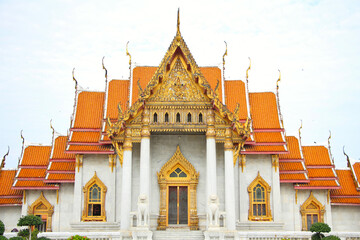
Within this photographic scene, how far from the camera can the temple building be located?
19094 millimetres

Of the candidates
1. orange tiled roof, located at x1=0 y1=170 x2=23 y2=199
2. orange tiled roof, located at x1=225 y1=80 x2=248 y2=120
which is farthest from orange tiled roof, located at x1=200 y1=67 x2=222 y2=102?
orange tiled roof, located at x1=0 y1=170 x2=23 y2=199

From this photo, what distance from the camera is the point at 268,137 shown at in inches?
888

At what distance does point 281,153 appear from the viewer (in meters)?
21.9

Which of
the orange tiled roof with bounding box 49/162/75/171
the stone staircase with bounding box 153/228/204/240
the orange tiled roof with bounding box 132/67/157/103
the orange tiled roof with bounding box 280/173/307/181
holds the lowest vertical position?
the stone staircase with bounding box 153/228/204/240

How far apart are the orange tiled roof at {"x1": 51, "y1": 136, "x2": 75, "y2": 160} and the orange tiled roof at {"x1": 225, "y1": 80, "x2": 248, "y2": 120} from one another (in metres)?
8.59

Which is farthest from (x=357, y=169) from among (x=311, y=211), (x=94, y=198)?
(x=94, y=198)

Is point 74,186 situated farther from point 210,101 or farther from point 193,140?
point 210,101

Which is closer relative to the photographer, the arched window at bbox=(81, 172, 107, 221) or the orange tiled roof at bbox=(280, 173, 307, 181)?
the arched window at bbox=(81, 172, 107, 221)

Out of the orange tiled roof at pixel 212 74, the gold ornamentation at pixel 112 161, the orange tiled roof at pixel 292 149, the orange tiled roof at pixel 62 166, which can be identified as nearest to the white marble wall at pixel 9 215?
the orange tiled roof at pixel 62 166

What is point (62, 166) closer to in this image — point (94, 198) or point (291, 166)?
point (94, 198)

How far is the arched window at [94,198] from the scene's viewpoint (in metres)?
21.3

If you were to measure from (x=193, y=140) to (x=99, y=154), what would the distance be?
15.5 ft

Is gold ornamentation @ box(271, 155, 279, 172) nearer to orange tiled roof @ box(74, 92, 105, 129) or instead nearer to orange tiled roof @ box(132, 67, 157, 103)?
orange tiled roof @ box(132, 67, 157, 103)

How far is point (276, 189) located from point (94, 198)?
877 cm
